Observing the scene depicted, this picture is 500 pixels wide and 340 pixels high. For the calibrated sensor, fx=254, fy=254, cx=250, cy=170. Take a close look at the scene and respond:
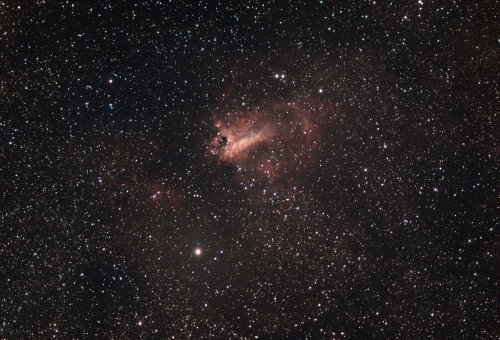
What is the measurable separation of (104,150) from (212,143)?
24 centimetres

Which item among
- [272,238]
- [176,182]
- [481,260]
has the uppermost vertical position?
[176,182]

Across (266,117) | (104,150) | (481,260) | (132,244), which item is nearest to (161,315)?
(132,244)

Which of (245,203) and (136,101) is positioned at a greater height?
(136,101)

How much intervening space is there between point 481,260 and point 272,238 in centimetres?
49

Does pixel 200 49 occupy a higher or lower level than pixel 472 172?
higher

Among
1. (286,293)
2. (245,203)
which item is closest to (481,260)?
(286,293)

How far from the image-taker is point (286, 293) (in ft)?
1.88

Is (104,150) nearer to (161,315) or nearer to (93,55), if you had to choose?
(93,55)

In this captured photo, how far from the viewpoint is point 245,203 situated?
0.57 m

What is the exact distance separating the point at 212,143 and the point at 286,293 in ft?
1.23

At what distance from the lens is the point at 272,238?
0.57 m

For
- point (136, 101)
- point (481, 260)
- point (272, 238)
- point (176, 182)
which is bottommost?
point (481, 260)

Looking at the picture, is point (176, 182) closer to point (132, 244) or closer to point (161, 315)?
point (132, 244)

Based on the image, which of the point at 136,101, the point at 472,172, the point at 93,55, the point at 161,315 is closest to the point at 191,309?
the point at 161,315
